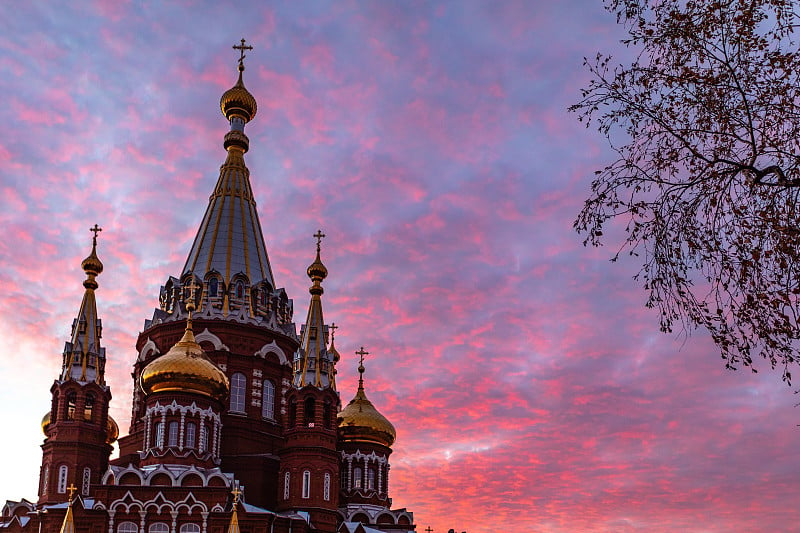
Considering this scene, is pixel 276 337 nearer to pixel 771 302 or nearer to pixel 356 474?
pixel 356 474

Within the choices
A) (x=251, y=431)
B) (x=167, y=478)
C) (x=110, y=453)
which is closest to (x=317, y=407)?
(x=251, y=431)

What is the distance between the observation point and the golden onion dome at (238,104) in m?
54.6

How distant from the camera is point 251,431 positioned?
4509cm

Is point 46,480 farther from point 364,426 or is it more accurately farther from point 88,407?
point 364,426

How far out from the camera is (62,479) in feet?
138

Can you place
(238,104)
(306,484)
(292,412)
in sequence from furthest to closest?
(238,104)
(292,412)
(306,484)

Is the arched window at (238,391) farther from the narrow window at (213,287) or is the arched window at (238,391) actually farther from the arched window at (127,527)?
the arched window at (127,527)

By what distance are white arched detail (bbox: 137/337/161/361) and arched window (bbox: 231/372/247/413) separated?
4175 millimetres

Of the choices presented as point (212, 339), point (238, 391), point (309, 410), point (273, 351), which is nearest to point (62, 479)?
point (238, 391)

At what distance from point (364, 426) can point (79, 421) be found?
1486cm

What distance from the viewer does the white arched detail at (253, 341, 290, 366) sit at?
47.0m

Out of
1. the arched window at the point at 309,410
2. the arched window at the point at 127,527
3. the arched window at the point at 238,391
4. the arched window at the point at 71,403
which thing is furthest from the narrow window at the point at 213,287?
the arched window at the point at 127,527

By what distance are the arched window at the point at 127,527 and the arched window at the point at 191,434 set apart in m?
3.95

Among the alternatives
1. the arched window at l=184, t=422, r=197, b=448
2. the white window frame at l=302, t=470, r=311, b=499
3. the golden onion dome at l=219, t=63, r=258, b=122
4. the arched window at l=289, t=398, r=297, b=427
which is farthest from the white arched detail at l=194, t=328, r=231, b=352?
the golden onion dome at l=219, t=63, r=258, b=122
